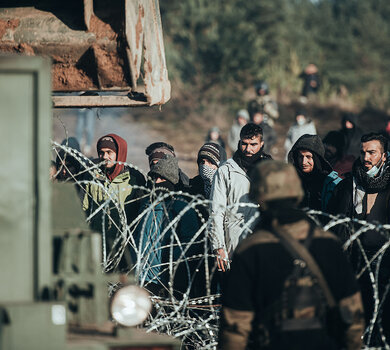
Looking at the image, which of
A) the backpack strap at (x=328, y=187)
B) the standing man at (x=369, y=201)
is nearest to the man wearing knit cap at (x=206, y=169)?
the backpack strap at (x=328, y=187)

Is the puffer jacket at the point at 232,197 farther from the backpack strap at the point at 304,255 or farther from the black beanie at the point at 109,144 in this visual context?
the backpack strap at the point at 304,255

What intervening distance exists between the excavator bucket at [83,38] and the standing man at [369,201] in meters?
1.74

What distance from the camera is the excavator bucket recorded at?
16.5 ft

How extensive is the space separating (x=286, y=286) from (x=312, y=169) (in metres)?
3.24

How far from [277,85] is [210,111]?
2.67 meters

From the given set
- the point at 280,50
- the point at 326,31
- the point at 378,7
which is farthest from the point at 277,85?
the point at 378,7

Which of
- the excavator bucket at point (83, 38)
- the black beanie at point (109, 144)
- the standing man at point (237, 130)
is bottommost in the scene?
the black beanie at point (109, 144)

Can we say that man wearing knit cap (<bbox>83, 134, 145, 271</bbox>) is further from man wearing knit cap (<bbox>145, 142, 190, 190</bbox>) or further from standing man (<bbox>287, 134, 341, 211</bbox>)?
standing man (<bbox>287, 134, 341, 211</bbox>)

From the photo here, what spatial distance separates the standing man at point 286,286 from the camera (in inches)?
137

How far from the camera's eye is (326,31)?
38.3m

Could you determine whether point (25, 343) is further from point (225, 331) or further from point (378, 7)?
point (378, 7)

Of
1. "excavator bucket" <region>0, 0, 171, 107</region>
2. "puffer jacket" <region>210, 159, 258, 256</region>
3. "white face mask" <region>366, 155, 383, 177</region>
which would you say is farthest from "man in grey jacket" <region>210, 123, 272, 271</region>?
"excavator bucket" <region>0, 0, 171, 107</region>

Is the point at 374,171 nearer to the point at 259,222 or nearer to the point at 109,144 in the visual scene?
the point at 259,222

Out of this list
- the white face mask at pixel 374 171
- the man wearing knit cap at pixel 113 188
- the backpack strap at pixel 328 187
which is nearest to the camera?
the white face mask at pixel 374 171
